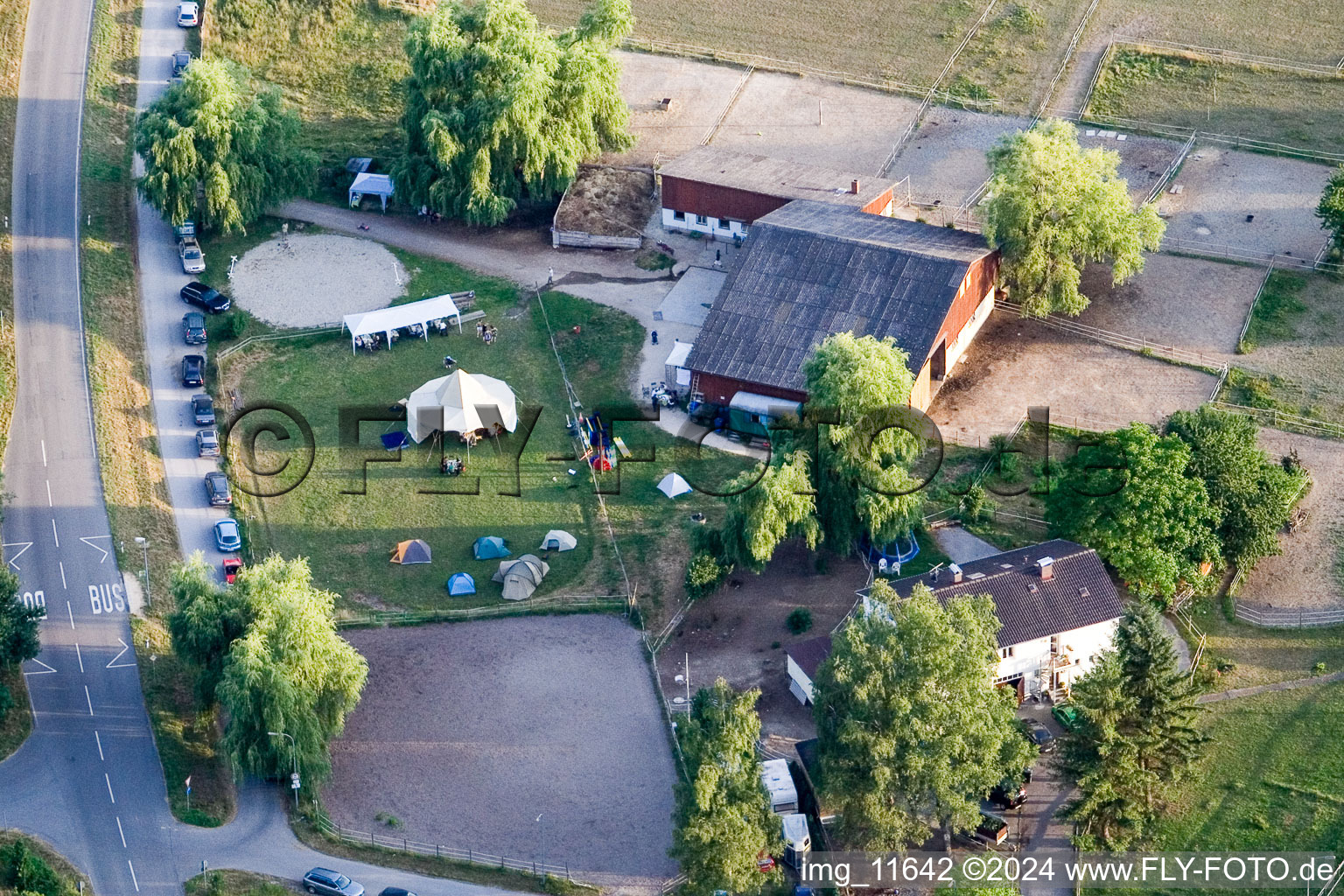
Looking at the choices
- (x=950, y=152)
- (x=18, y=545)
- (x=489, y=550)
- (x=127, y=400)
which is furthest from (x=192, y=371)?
(x=950, y=152)

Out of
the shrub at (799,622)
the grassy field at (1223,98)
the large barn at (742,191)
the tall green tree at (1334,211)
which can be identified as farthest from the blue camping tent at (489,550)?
the grassy field at (1223,98)

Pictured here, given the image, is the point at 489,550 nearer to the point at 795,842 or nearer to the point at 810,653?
the point at 810,653

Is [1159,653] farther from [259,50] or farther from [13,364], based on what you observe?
[259,50]

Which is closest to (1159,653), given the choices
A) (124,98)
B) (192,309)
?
(192,309)

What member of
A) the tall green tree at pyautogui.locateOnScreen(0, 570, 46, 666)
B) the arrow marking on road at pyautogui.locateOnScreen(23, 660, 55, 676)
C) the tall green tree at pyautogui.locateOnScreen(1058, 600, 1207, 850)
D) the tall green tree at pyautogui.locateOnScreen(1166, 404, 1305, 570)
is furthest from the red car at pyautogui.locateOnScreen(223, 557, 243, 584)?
the tall green tree at pyautogui.locateOnScreen(1166, 404, 1305, 570)

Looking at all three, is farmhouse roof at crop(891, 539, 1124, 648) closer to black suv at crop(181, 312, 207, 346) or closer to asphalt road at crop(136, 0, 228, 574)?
asphalt road at crop(136, 0, 228, 574)

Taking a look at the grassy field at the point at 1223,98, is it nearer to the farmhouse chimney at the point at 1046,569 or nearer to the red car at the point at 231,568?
the farmhouse chimney at the point at 1046,569
